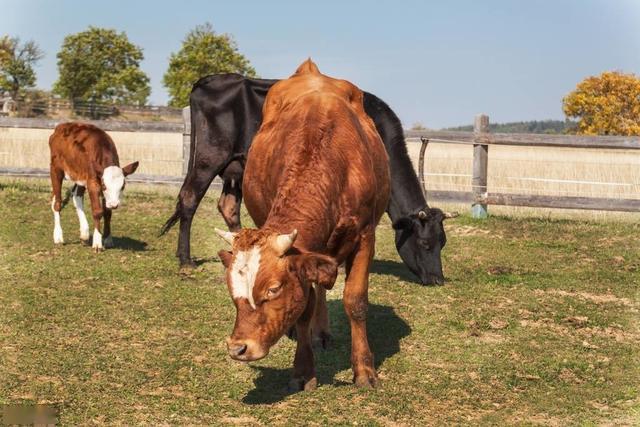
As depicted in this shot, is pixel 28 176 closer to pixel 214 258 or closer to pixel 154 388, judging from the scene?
pixel 214 258

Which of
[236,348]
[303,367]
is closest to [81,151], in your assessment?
[303,367]

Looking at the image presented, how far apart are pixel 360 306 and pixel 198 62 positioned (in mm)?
58176

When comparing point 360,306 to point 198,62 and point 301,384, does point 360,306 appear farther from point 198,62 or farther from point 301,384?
point 198,62

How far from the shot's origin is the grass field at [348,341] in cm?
597

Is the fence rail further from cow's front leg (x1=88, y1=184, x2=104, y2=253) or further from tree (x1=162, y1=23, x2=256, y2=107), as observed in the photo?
tree (x1=162, y1=23, x2=256, y2=107)

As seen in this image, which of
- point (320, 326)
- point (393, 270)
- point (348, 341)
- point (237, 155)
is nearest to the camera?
point (320, 326)

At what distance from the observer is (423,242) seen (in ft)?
34.2

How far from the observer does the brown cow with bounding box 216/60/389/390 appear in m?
A: 5.18

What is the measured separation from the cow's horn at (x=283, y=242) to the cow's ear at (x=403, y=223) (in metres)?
5.47

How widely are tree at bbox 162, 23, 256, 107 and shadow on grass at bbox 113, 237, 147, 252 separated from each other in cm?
4779

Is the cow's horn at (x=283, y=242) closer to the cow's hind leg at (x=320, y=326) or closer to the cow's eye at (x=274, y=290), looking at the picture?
the cow's eye at (x=274, y=290)

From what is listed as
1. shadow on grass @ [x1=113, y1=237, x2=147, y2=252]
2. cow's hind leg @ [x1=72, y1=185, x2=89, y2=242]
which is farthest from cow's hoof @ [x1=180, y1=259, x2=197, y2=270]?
cow's hind leg @ [x1=72, y1=185, x2=89, y2=242]

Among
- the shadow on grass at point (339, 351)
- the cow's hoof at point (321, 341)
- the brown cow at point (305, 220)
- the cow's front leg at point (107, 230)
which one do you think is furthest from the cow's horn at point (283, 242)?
the cow's front leg at point (107, 230)

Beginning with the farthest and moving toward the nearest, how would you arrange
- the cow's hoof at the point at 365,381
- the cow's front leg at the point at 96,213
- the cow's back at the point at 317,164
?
the cow's front leg at the point at 96,213, the cow's hoof at the point at 365,381, the cow's back at the point at 317,164
